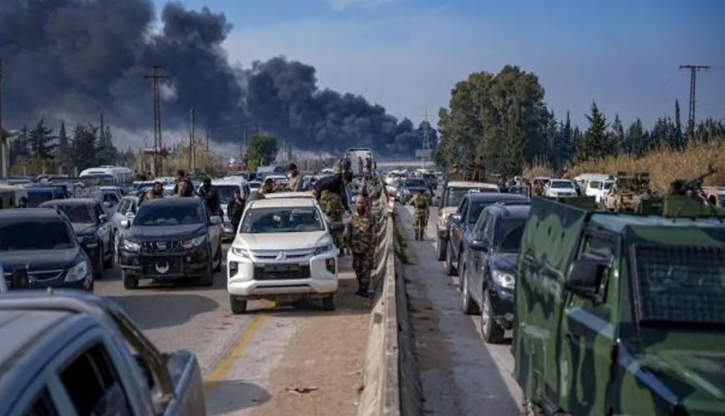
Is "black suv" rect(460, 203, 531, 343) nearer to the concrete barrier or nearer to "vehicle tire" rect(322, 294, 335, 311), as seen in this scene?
the concrete barrier

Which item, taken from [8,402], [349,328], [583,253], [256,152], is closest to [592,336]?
[583,253]

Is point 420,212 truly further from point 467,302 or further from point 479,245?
point 479,245

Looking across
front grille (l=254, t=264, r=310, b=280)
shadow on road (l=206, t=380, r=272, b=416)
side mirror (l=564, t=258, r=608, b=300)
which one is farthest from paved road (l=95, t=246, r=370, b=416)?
side mirror (l=564, t=258, r=608, b=300)

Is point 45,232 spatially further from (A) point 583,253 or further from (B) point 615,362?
(B) point 615,362

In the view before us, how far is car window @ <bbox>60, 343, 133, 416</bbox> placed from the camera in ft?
11.5

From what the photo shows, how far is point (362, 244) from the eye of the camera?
17422 mm

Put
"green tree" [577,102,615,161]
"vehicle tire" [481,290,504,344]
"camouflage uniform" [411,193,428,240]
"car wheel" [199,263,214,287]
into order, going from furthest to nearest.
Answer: "green tree" [577,102,615,161] < "camouflage uniform" [411,193,428,240] < "car wheel" [199,263,214,287] < "vehicle tire" [481,290,504,344]

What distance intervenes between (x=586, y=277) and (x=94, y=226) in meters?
17.6

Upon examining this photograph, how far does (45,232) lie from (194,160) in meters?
85.8

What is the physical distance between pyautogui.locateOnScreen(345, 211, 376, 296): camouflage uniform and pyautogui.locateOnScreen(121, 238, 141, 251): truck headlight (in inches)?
154

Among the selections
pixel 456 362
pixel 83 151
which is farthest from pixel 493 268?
pixel 83 151

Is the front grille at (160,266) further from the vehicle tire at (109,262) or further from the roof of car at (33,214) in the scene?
the vehicle tire at (109,262)

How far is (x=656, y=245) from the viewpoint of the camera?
22.2 ft

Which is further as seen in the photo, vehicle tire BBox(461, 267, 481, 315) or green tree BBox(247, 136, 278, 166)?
green tree BBox(247, 136, 278, 166)
